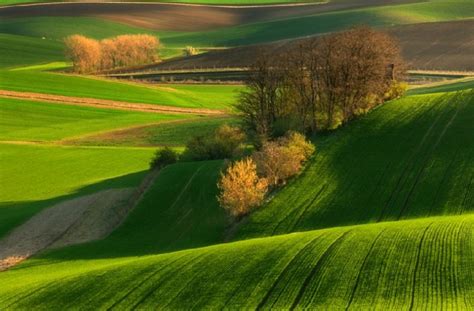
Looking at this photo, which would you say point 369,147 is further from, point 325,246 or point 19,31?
point 19,31

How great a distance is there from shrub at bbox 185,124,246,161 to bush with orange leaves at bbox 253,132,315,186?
33.0ft

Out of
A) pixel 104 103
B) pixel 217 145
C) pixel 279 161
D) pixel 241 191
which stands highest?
pixel 279 161

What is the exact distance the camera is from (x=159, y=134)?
8100 centimetres

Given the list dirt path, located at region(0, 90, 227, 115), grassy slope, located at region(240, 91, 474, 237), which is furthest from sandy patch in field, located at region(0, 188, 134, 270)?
dirt path, located at region(0, 90, 227, 115)

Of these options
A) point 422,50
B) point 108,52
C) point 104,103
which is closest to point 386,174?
point 104,103

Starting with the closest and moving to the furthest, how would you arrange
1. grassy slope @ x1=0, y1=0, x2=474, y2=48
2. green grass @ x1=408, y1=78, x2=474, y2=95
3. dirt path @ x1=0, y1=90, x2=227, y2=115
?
green grass @ x1=408, y1=78, x2=474, y2=95
dirt path @ x1=0, y1=90, x2=227, y2=115
grassy slope @ x1=0, y1=0, x2=474, y2=48

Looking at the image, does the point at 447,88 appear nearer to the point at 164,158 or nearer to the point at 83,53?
the point at 164,158

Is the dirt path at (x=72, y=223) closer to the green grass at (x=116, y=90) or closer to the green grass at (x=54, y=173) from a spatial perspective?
the green grass at (x=54, y=173)

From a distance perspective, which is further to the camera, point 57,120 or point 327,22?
point 327,22

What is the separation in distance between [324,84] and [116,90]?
5810 cm

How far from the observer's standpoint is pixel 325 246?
104 feet

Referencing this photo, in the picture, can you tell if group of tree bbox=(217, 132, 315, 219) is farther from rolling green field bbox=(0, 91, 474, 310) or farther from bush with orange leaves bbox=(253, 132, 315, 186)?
rolling green field bbox=(0, 91, 474, 310)

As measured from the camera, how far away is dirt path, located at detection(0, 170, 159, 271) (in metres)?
45.5

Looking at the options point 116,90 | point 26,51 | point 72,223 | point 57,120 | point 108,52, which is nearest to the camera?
point 72,223
